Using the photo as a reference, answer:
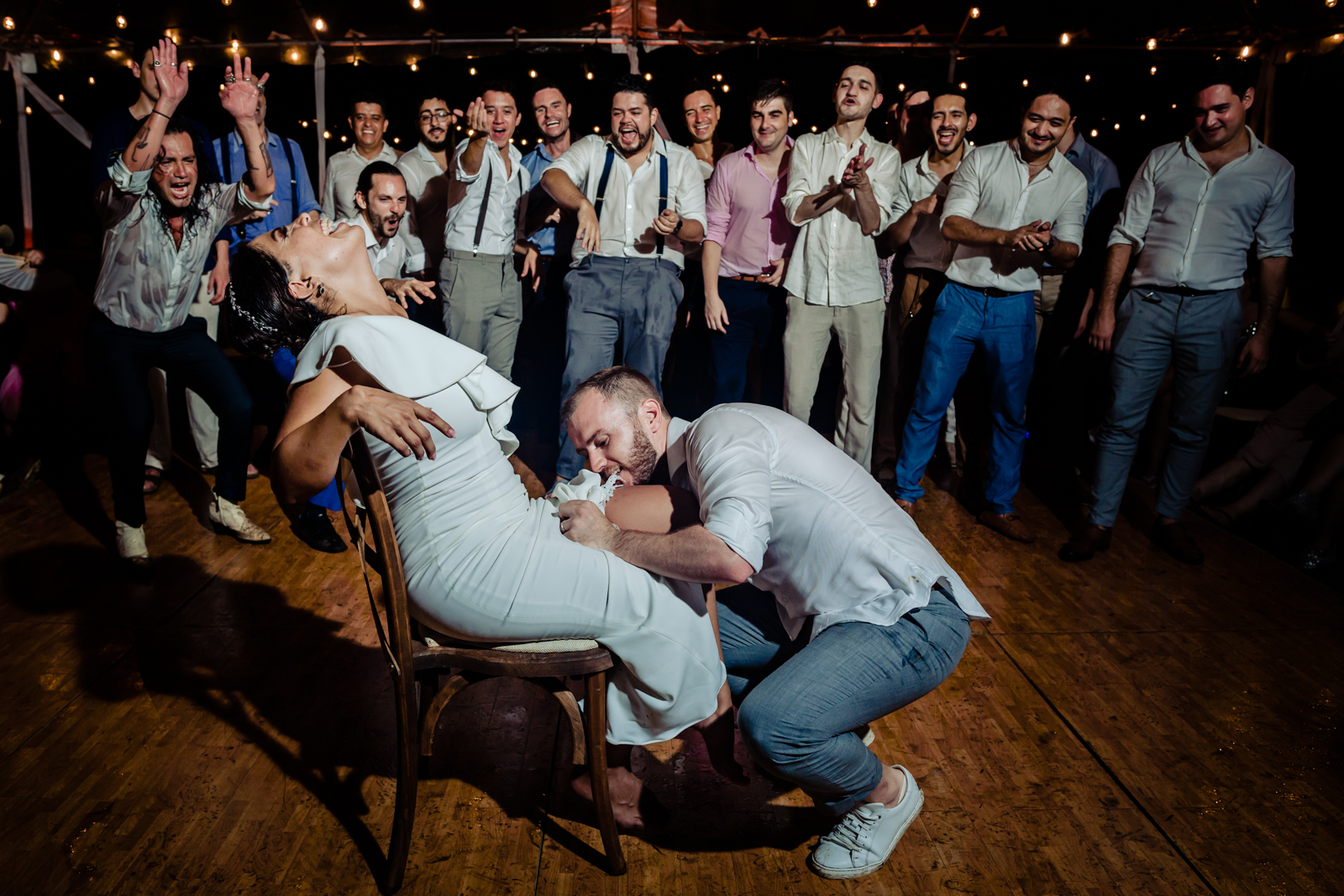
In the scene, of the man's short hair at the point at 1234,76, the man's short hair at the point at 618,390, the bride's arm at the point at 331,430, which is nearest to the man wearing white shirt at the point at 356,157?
the man's short hair at the point at 618,390

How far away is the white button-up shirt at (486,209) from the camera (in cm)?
347

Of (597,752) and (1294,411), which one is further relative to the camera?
(1294,411)

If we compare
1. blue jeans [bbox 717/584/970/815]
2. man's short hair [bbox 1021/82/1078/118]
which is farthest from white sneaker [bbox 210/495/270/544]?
man's short hair [bbox 1021/82/1078/118]

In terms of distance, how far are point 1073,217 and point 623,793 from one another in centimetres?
289

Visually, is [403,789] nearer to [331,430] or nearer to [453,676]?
[453,676]

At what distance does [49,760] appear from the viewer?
6.21 ft

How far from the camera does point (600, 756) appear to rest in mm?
1522

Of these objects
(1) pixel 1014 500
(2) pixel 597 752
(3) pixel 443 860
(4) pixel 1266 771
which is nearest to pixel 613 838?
(2) pixel 597 752

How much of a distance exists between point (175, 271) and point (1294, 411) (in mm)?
4737

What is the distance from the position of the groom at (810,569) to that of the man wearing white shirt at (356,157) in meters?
2.54

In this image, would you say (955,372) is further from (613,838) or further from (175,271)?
(175,271)

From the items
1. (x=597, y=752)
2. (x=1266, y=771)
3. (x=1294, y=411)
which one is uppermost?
(x=1294, y=411)

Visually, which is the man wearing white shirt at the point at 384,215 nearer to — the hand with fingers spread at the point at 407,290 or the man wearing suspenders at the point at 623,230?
the hand with fingers spread at the point at 407,290

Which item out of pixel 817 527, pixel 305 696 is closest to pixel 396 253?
pixel 305 696
